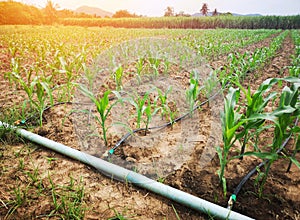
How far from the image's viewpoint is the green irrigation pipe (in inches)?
46.7

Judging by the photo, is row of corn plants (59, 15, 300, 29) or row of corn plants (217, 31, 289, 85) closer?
row of corn plants (217, 31, 289, 85)

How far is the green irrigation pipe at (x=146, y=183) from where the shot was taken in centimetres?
119

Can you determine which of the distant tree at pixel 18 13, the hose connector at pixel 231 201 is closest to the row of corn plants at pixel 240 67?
the hose connector at pixel 231 201

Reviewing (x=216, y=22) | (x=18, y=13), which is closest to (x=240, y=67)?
(x=216, y=22)

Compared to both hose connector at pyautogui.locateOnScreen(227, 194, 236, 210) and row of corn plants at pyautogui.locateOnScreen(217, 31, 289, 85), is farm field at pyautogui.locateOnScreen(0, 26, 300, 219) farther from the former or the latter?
row of corn plants at pyautogui.locateOnScreen(217, 31, 289, 85)

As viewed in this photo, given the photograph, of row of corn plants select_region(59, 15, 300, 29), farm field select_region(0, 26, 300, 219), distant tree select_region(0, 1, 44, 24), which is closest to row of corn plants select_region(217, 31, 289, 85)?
farm field select_region(0, 26, 300, 219)

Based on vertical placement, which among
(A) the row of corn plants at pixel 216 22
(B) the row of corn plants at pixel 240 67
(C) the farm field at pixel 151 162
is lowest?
(C) the farm field at pixel 151 162

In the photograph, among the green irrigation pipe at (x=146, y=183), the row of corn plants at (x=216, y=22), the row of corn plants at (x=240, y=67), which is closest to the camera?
the green irrigation pipe at (x=146, y=183)

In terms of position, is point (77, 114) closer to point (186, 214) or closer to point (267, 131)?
point (186, 214)

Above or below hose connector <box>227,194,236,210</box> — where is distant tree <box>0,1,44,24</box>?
above

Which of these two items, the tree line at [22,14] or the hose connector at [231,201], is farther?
the tree line at [22,14]

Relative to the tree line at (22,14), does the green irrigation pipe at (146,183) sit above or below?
below

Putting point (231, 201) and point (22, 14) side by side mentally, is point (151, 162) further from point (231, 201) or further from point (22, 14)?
point (22, 14)

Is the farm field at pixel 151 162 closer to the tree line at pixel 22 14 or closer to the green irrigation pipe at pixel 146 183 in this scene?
the green irrigation pipe at pixel 146 183
